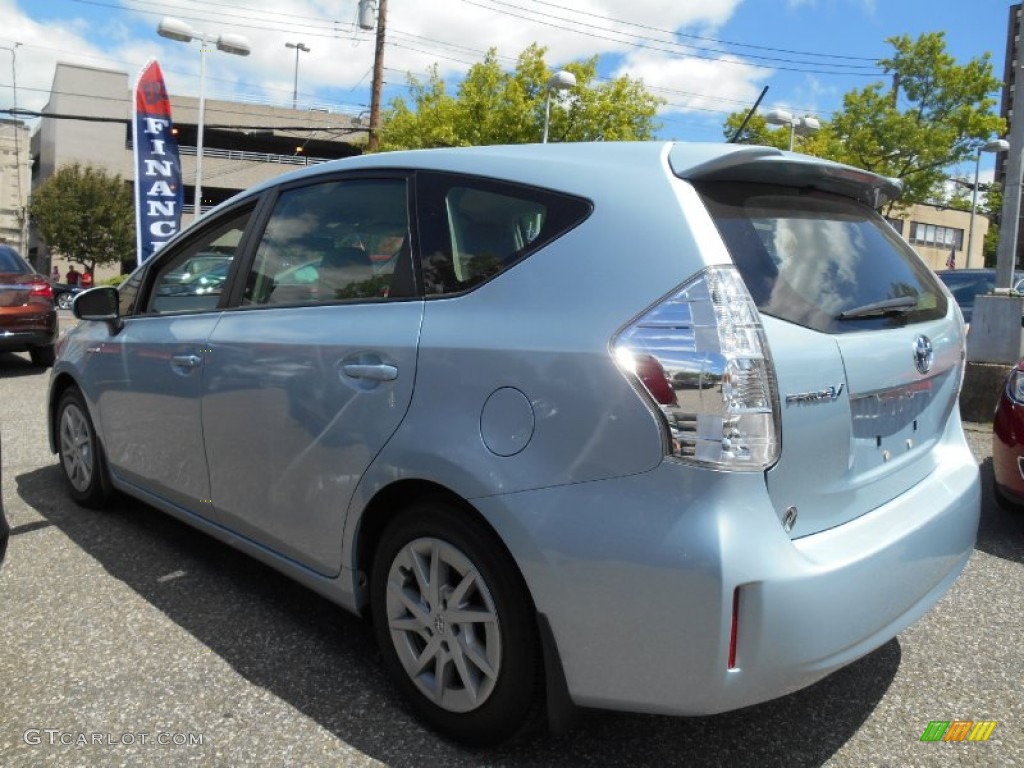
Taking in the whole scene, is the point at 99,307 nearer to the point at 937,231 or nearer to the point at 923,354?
the point at 923,354

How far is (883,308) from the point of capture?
7.55ft

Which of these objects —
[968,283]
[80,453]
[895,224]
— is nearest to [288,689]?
[80,453]

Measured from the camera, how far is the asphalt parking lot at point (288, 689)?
90.5 inches

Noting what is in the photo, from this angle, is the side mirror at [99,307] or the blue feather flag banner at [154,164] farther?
the blue feather flag banner at [154,164]

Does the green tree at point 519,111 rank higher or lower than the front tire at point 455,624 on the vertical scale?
higher

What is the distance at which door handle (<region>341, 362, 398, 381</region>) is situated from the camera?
2355 mm

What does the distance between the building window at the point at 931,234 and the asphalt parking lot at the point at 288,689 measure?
184ft

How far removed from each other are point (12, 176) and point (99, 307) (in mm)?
66330

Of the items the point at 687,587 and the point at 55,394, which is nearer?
the point at 687,587

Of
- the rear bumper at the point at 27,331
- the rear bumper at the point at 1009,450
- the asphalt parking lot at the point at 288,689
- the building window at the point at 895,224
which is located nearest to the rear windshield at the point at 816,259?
the building window at the point at 895,224

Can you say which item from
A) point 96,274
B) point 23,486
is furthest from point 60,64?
point 23,486

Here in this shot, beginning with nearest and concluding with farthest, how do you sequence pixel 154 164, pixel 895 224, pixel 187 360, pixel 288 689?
1. pixel 288 689
2. pixel 187 360
3. pixel 154 164
4. pixel 895 224

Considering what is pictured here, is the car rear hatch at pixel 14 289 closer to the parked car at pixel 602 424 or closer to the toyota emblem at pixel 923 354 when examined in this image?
the parked car at pixel 602 424

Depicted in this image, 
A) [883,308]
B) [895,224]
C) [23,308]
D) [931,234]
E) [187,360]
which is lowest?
[23,308]
